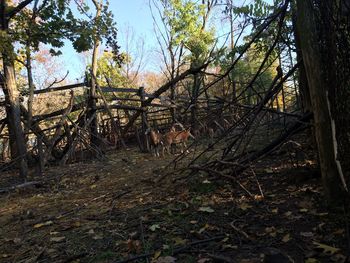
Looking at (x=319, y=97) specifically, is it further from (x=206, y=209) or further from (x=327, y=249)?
(x=206, y=209)

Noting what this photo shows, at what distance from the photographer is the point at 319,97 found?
3656mm

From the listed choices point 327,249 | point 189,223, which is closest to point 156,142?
point 189,223

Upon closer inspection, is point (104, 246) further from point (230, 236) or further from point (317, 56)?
point (317, 56)

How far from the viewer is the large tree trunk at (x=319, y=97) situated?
3627mm

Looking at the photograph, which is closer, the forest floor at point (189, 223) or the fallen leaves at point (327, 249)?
the fallen leaves at point (327, 249)

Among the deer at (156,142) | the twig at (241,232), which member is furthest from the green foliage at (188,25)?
the twig at (241,232)

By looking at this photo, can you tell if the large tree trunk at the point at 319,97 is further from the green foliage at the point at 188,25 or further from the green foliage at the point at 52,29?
the green foliage at the point at 188,25

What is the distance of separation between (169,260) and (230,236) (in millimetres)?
683

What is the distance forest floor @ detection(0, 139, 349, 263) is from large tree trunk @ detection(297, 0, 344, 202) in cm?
32

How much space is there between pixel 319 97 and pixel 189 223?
1.91 meters

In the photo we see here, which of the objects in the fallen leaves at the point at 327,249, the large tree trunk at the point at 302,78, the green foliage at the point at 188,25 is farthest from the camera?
the green foliage at the point at 188,25

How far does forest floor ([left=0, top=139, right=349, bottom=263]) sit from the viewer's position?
11.0 ft

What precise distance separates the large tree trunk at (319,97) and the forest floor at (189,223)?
321 millimetres

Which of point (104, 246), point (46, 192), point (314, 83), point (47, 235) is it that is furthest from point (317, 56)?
point (46, 192)
